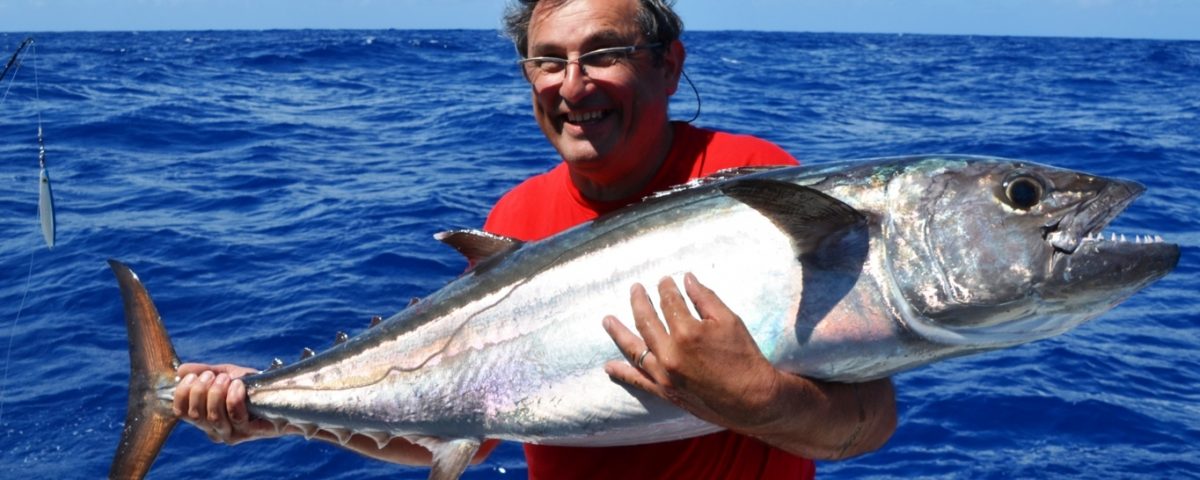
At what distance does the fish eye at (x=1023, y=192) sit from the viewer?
6.79 ft

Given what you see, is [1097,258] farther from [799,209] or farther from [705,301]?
[705,301]

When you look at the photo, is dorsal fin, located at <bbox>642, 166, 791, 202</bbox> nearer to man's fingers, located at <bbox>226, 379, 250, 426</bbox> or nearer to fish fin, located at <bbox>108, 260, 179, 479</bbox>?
man's fingers, located at <bbox>226, 379, 250, 426</bbox>

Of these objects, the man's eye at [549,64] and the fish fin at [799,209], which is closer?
the fish fin at [799,209]

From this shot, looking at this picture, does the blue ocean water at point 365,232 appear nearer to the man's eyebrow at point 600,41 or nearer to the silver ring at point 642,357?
the man's eyebrow at point 600,41

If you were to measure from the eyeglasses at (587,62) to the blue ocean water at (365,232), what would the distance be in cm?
307

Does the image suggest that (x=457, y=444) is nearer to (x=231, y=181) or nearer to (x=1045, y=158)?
(x=231, y=181)

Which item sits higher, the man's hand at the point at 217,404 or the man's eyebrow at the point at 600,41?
the man's eyebrow at the point at 600,41

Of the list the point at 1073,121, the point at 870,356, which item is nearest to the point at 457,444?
the point at 870,356

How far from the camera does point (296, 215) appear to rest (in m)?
10.3

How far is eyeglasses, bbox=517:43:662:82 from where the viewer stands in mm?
2654

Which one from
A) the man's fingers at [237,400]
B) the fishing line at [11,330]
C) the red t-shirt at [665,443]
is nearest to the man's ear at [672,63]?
the red t-shirt at [665,443]

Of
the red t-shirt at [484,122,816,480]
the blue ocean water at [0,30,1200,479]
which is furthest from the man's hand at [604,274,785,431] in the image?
the blue ocean water at [0,30,1200,479]

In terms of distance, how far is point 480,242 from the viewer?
2.66 m

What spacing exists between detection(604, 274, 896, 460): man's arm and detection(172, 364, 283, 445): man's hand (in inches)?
45.7
